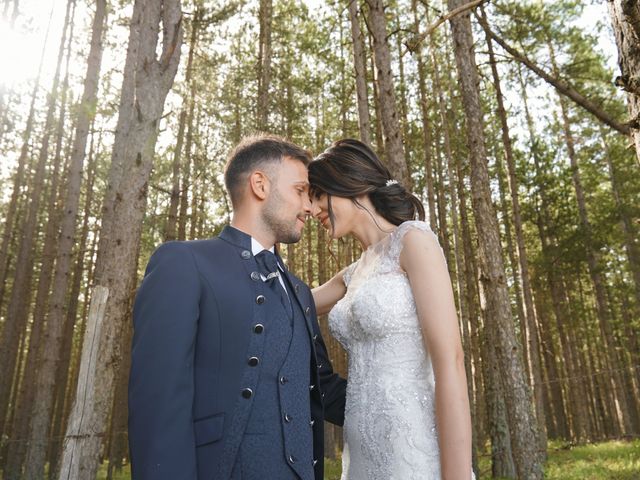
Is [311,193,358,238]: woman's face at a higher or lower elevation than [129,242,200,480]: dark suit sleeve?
higher

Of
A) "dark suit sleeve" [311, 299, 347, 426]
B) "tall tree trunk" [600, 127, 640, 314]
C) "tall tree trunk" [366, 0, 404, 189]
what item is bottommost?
"dark suit sleeve" [311, 299, 347, 426]

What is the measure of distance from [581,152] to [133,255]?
77.6 feet

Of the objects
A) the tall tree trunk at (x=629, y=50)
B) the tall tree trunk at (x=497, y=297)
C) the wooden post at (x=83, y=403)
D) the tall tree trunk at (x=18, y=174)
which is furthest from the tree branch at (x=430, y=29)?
the tall tree trunk at (x=18, y=174)

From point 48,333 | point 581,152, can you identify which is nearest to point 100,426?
point 48,333

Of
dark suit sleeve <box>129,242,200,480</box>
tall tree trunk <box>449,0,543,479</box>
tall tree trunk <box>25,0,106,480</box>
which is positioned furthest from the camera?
tall tree trunk <box>25,0,106,480</box>

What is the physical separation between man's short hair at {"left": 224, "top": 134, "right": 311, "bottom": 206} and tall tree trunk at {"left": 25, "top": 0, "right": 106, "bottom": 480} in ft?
31.7

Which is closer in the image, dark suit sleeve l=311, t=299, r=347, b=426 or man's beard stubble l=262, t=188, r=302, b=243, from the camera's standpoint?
man's beard stubble l=262, t=188, r=302, b=243

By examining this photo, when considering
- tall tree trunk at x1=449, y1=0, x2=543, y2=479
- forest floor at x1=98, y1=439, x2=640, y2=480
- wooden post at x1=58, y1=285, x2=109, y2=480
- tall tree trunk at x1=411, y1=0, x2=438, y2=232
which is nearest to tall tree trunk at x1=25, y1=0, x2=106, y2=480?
forest floor at x1=98, y1=439, x2=640, y2=480

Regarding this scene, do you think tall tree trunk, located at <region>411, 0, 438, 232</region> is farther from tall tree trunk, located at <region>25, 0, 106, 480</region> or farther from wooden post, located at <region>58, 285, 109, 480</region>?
wooden post, located at <region>58, 285, 109, 480</region>

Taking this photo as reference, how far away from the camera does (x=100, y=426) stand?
504 centimetres

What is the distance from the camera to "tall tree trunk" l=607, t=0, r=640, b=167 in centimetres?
213

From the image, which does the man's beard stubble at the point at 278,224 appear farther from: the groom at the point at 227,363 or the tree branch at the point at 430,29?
the tree branch at the point at 430,29

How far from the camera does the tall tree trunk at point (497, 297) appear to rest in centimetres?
759

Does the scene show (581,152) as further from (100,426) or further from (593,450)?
(100,426)
